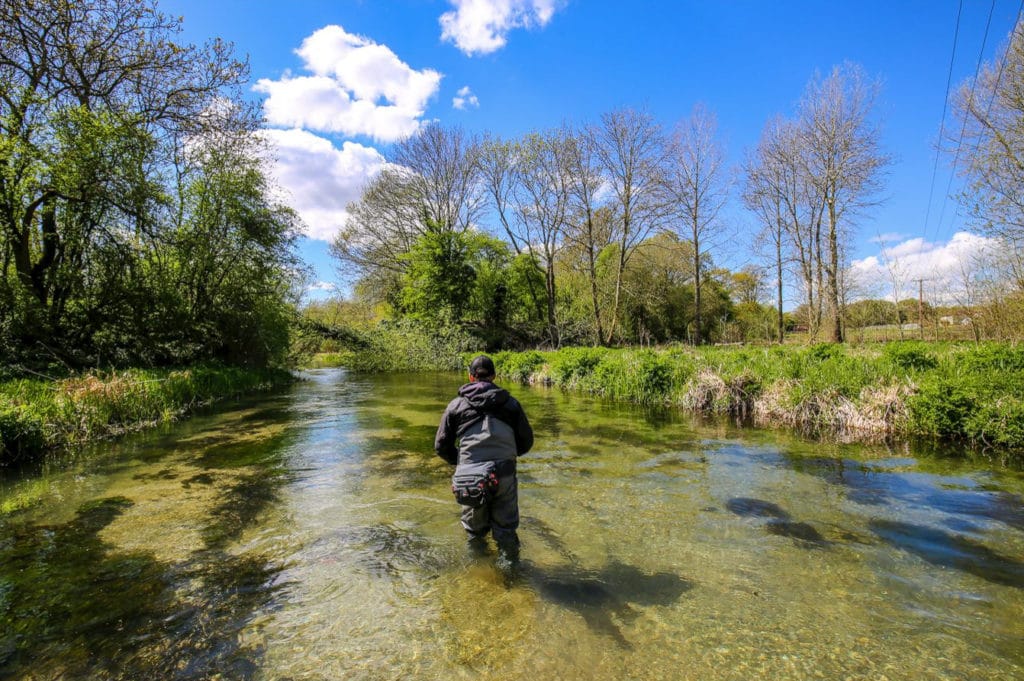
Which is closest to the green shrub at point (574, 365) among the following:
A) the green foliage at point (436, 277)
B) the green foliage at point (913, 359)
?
the green foliage at point (913, 359)

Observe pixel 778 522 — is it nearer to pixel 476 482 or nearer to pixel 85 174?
pixel 476 482

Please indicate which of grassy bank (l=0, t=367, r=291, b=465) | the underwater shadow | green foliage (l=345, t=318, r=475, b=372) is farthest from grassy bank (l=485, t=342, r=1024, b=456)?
green foliage (l=345, t=318, r=475, b=372)

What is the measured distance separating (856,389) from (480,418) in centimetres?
880

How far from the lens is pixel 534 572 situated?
13.4ft

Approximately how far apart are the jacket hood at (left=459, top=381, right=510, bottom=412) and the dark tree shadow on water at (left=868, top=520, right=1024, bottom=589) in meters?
3.93

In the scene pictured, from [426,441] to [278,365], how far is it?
17.3 meters

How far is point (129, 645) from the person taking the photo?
3094mm

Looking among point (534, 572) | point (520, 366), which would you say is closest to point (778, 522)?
point (534, 572)

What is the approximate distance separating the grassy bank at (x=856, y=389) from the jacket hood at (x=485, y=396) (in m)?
7.87

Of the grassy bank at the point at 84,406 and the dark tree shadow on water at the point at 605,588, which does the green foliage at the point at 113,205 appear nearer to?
the grassy bank at the point at 84,406

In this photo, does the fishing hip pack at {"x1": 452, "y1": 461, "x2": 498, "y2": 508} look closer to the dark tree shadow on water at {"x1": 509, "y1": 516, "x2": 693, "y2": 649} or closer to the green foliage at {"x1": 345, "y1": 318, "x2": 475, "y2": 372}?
the dark tree shadow on water at {"x1": 509, "y1": 516, "x2": 693, "y2": 649}

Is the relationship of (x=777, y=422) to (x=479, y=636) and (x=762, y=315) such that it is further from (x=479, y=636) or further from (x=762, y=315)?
(x=762, y=315)

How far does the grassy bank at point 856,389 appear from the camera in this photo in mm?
7676

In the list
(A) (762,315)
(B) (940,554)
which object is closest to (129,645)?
(B) (940,554)
